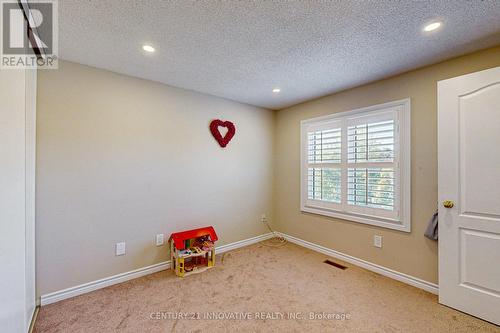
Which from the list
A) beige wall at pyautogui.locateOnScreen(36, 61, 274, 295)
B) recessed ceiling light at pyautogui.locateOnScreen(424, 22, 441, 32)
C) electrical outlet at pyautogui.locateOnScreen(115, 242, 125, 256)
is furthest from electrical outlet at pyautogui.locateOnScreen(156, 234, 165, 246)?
recessed ceiling light at pyautogui.locateOnScreen(424, 22, 441, 32)

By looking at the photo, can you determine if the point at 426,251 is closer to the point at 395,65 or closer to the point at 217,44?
the point at 395,65

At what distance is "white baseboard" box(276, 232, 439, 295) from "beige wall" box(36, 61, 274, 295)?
46.4 inches

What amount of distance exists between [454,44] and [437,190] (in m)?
1.32

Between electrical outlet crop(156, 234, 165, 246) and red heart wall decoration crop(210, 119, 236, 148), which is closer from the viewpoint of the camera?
electrical outlet crop(156, 234, 165, 246)

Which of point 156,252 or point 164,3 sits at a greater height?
point 164,3

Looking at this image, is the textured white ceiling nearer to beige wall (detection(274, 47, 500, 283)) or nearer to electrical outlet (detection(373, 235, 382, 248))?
beige wall (detection(274, 47, 500, 283))

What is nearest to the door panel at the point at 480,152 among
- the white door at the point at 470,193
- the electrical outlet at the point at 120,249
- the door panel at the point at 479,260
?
the white door at the point at 470,193

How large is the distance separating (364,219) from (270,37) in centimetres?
233

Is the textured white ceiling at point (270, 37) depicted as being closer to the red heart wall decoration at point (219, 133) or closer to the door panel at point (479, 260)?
→ the red heart wall decoration at point (219, 133)

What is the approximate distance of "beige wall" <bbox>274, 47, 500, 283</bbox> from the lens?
215 cm

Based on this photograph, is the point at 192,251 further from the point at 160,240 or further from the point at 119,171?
the point at 119,171

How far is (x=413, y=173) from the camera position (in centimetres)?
230

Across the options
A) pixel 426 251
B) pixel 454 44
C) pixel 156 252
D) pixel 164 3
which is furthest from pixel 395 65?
pixel 156 252

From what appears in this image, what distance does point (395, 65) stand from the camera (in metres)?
2.20
